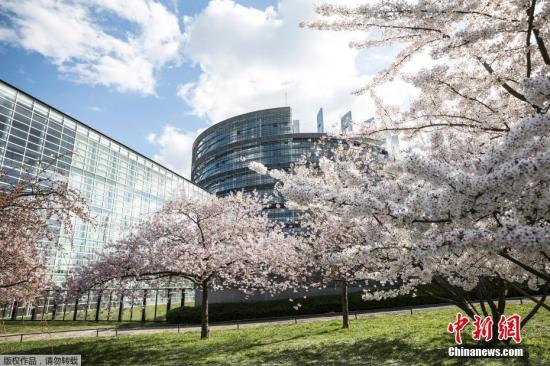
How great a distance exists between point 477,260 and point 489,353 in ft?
13.3

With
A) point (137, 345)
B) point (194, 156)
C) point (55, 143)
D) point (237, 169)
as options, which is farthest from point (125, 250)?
point (194, 156)

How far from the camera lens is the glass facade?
1088 inches

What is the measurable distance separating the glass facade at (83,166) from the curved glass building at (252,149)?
28638 mm

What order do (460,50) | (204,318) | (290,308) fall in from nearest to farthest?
1. (460,50)
2. (204,318)
3. (290,308)

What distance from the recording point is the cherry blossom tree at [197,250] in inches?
507

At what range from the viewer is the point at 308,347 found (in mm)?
10906

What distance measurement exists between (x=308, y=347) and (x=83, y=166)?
3306 centimetres

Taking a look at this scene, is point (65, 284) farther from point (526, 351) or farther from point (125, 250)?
point (526, 351)

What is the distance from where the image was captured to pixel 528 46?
14.7 feet

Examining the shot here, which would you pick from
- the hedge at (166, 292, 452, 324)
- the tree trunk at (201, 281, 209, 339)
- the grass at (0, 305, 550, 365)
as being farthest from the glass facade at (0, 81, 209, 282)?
the grass at (0, 305, 550, 365)

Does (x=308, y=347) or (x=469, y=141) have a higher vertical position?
(x=469, y=141)

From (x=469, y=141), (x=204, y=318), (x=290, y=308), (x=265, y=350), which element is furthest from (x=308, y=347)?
(x=290, y=308)

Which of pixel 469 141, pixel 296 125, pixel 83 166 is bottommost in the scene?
pixel 469 141

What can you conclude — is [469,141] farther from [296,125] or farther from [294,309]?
[296,125]
